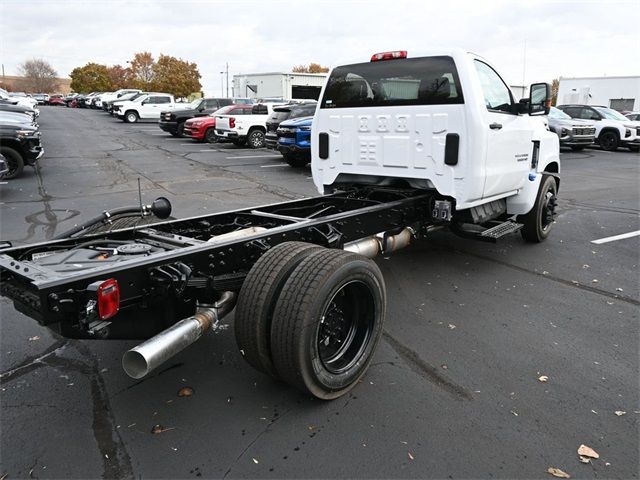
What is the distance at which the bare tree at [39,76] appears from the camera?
109 metres

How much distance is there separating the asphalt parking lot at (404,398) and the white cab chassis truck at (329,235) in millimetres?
346

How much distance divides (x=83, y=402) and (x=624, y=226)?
8243 millimetres

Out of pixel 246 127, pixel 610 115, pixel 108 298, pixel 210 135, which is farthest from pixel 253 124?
pixel 108 298

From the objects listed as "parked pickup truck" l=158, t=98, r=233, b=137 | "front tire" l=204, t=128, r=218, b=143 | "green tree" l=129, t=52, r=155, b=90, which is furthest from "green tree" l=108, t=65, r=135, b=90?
"front tire" l=204, t=128, r=218, b=143

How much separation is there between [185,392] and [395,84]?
11.9 feet

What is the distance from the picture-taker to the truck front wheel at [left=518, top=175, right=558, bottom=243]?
20.9 ft

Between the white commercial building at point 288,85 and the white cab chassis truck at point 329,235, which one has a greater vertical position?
the white commercial building at point 288,85

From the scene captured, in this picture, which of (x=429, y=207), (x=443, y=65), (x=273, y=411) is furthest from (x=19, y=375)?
(x=443, y=65)

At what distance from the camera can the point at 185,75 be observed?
225 feet

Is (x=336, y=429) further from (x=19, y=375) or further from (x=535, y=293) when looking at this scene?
(x=535, y=293)

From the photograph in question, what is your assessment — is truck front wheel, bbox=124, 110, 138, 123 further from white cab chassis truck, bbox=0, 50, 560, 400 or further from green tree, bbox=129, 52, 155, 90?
green tree, bbox=129, 52, 155, 90

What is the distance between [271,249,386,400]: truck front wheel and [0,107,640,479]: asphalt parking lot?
0.68 ft

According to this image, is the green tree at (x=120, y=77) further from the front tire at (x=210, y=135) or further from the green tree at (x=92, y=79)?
the front tire at (x=210, y=135)

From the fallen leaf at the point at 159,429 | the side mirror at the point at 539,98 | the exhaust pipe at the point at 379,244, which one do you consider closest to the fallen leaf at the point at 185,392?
the fallen leaf at the point at 159,429
